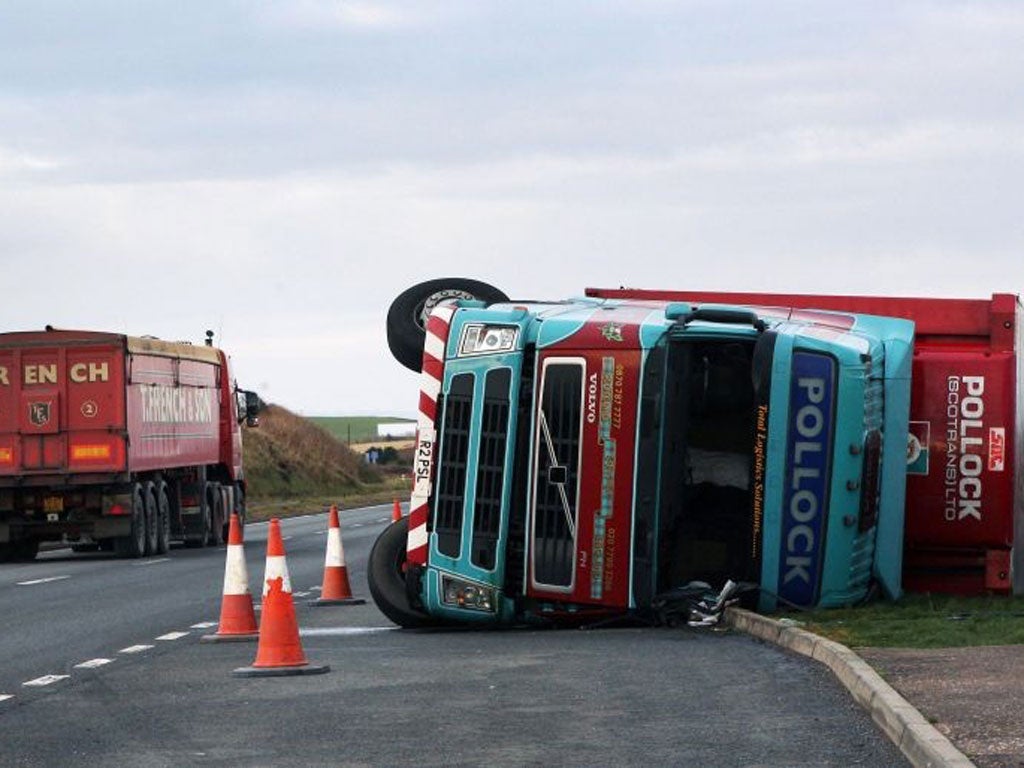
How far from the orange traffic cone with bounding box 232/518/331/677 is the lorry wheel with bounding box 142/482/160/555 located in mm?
21578

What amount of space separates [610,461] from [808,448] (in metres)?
1.41

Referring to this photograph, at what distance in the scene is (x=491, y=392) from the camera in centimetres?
1758

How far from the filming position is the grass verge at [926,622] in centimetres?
1517

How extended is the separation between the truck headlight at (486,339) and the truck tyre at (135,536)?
1794cm

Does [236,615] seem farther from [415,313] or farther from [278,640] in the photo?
[415,313]

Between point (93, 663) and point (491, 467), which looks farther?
point (491, 467)

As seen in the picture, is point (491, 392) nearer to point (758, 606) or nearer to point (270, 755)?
point (758, 606)

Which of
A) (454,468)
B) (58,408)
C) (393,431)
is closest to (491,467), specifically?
(454,468)

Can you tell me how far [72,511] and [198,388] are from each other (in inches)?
232

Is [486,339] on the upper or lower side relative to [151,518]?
upper

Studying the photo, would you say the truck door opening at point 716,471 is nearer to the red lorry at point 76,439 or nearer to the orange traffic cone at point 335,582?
the orange traffic cone at point 335,582

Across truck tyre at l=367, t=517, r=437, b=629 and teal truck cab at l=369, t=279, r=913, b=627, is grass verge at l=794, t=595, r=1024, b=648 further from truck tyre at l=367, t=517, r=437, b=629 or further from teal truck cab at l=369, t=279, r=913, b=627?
truck tyre at l=367, t=517, r=437, b=629

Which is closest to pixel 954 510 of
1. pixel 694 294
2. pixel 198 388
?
pixel 694 294

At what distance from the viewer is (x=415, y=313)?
20.1m
